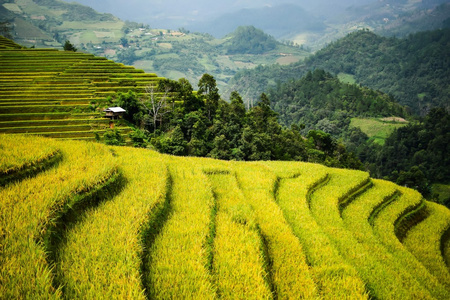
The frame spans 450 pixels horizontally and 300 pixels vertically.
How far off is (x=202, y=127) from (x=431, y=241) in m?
20.1

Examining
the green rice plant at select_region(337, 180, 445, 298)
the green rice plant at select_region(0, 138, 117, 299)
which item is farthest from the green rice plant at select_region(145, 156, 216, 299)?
the green rice plant at select_region(337, 180, 445, 298)

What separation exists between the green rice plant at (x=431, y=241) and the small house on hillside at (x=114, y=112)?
2393 centimetres

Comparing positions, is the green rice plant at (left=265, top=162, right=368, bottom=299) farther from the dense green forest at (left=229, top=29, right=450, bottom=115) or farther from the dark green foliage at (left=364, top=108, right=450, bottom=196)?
the dense green forest at (left=229, top=29, right=450, bottom=115)

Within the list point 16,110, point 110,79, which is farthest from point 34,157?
point 110,79

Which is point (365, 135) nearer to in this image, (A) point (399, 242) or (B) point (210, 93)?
(B) point (210, 93)

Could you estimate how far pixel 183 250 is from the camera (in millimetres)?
4738

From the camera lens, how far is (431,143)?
206ft

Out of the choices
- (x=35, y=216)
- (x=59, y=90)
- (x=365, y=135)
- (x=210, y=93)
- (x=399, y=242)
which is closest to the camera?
(x=35, y=216)

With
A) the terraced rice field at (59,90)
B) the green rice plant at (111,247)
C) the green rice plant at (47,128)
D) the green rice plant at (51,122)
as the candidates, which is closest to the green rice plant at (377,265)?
the green rice plant at (111,247)

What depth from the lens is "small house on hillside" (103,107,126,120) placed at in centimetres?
2400

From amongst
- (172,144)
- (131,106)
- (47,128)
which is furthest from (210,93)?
(47,128)

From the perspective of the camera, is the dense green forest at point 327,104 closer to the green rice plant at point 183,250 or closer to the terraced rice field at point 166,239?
the terraced rice field at point 166,239

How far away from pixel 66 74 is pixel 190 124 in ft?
64.3

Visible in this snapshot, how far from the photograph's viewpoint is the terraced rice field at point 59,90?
22125mm
